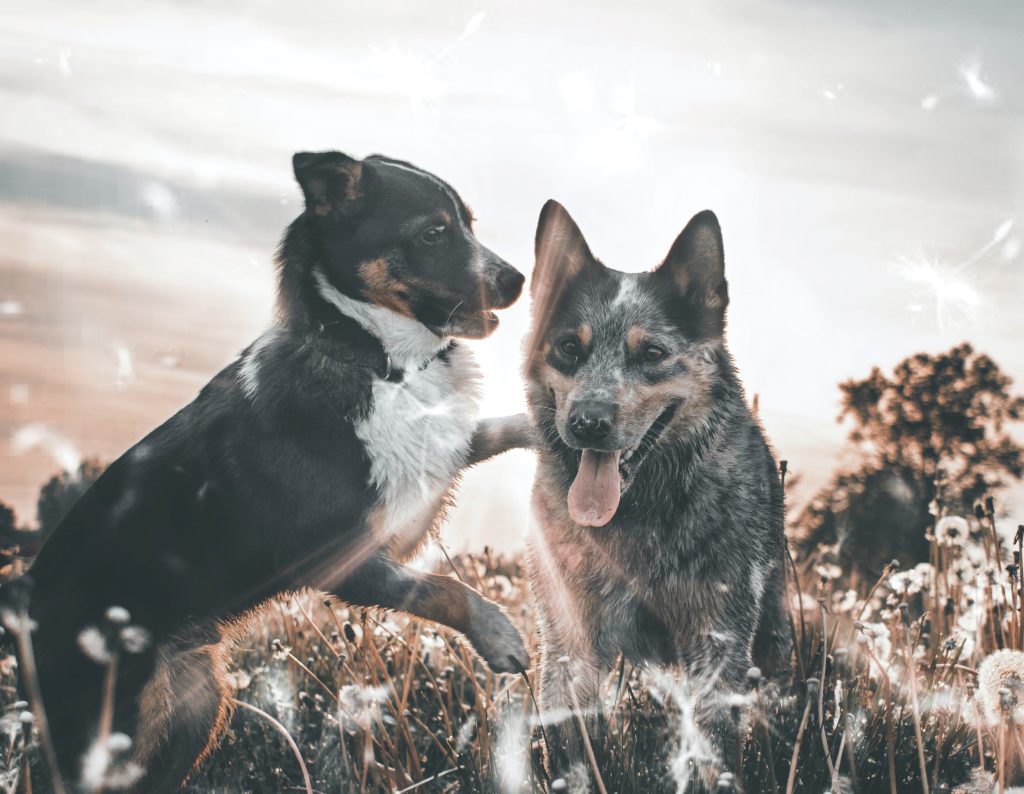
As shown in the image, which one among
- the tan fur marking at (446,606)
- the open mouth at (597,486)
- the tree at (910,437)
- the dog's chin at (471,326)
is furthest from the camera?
the tree at (910,437)

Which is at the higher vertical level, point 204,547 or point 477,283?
point 477,283

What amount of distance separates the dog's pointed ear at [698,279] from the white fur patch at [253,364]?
1567 mm

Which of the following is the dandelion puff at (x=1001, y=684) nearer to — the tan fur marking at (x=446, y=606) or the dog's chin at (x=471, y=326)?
the tan fur marking at (x=446, y=606)

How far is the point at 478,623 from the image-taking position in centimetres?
344

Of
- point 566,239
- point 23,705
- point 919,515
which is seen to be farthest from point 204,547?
point 919,515

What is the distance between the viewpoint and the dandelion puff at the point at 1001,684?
305 cm

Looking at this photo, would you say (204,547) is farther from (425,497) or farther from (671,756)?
(671,756)

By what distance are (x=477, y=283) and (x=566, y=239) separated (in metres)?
0.40

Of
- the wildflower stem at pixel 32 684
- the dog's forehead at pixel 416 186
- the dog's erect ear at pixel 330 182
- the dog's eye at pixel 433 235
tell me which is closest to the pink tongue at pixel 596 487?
the dog's eye at pixel 433 235

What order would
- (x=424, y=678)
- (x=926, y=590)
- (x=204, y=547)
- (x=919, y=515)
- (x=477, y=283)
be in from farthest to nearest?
(x=919, y=515)
(x=926, y=590)
(x=424, y=678)
(x=477, y=283)
(x=204, y=547)

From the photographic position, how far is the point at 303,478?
370cm

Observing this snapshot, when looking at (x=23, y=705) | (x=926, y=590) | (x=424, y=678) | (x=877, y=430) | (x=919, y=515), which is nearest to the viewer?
(x=23, y=705)

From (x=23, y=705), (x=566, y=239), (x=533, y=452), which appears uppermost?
(x=566, y=239)

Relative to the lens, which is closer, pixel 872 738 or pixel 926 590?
pixel 872 738
